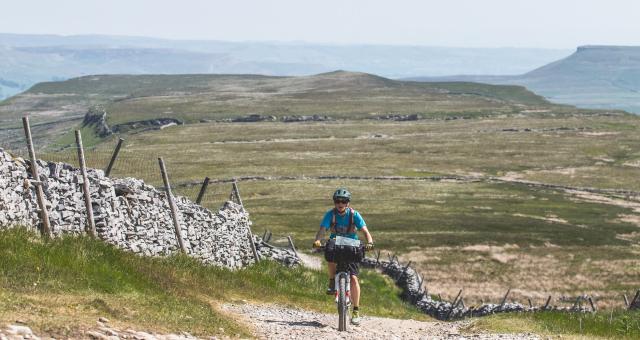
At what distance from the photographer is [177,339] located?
47.8ft

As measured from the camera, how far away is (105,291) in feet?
56.4

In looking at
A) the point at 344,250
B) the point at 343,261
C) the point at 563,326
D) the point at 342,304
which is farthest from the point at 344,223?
the point at 563,326

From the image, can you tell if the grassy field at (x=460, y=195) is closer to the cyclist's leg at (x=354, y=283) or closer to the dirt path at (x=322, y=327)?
the dirt path at (x=322, y=327)

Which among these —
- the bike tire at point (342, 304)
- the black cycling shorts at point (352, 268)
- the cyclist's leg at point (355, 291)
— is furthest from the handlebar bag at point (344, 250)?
the cyclist's leg at point (355, 291)

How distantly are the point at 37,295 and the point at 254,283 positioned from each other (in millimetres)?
11309

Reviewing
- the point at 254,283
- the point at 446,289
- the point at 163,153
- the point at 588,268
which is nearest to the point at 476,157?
the point at 163,153

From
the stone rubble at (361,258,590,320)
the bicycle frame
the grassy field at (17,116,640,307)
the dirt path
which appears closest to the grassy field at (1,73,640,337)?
the grassy field at (17,116,640,307)

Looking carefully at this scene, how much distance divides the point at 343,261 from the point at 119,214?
848cm

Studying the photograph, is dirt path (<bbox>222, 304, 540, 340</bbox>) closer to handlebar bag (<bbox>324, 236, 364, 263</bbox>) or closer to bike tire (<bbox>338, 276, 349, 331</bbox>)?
bike tire (<bbox>338, 276, 349, 331</bbox>)

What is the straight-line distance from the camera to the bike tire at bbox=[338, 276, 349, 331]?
17812 millimetres

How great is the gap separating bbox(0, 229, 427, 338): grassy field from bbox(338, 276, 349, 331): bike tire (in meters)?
2.17

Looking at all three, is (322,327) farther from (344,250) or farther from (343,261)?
(344,250)

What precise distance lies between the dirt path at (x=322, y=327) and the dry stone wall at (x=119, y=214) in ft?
15.9

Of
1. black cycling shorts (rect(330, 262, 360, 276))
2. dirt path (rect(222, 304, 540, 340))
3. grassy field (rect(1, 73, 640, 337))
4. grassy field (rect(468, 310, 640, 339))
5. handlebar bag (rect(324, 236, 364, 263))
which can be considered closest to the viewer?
dirt path (rect(222, 304, 540, 340))
